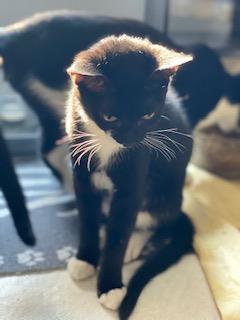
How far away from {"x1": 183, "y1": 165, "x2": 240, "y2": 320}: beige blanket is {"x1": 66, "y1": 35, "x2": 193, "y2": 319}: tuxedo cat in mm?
65

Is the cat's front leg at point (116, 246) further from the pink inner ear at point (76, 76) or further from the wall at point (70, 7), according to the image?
the wall at point (70, 7)

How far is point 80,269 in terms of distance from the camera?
117 centimetres

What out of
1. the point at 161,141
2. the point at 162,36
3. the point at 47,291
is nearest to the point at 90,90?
the point at 161,141

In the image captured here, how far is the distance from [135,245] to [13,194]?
341 millimetres

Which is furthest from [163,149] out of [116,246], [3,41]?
[3,41]

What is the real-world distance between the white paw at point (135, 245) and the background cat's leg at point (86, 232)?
9 centimetres

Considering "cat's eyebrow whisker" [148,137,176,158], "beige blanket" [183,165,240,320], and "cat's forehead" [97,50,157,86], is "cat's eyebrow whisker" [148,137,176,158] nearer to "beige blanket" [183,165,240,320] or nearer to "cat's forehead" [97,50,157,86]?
"cat's forehead" [97,50,157,86]

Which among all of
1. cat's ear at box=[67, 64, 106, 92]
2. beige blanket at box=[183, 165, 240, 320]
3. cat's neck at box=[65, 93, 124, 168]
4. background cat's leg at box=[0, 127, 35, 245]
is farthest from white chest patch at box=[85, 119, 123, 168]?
beige blanket at box=[183, 165, 240, 320]

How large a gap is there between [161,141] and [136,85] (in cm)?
22

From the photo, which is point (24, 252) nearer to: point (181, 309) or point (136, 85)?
point (181, 309)

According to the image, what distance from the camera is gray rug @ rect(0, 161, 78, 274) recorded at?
1214 millimetres

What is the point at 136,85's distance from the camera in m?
0.95

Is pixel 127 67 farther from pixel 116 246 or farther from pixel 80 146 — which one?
pixel 116 246

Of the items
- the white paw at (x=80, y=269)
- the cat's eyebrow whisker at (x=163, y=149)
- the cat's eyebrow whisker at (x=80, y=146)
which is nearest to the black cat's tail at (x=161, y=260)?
the white paw at (x=80, y=269)
